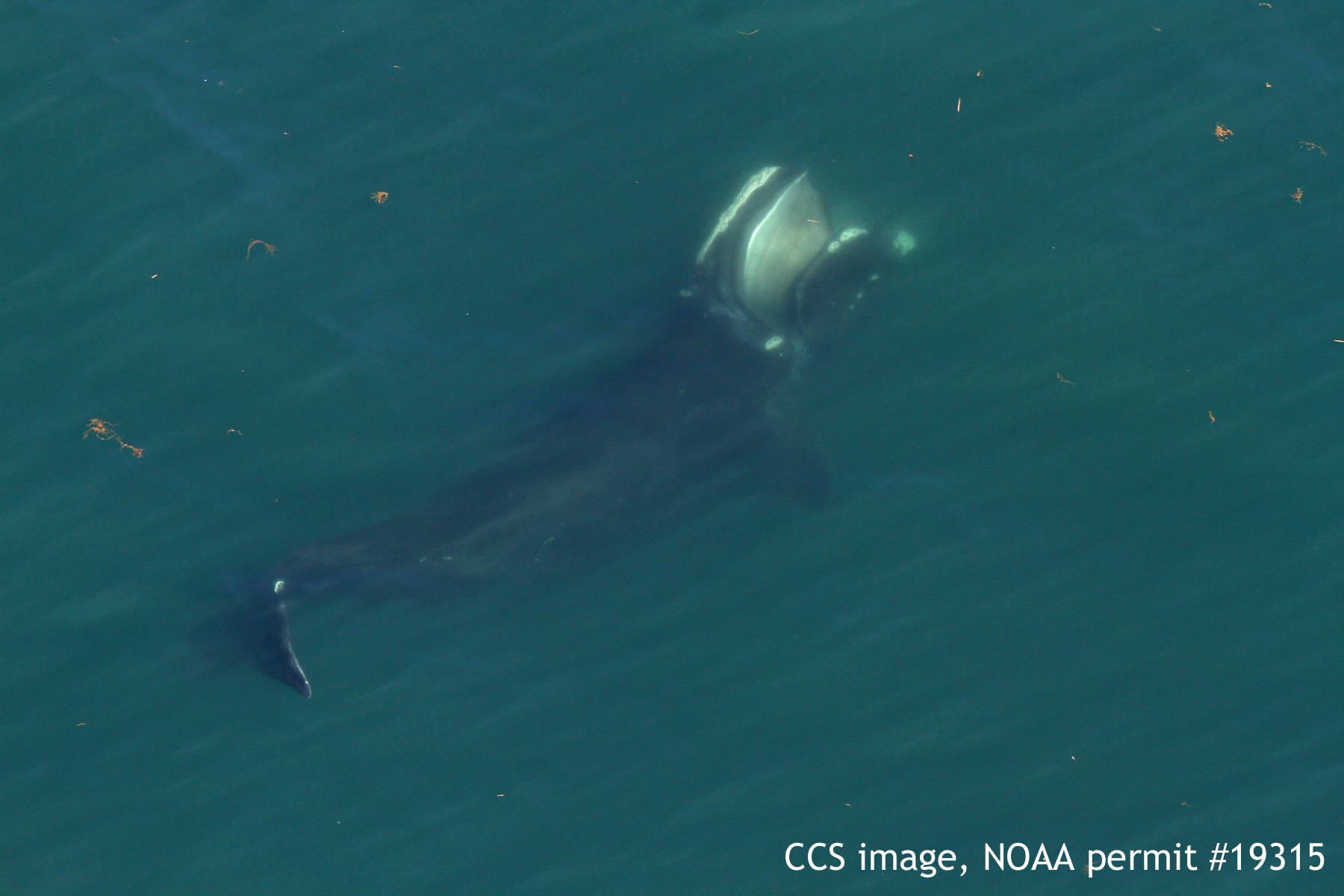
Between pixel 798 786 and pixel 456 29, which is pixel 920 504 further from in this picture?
pixel 456 29

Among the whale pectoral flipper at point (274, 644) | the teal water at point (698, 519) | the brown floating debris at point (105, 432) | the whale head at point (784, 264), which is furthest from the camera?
the whale head at point (784, 264)

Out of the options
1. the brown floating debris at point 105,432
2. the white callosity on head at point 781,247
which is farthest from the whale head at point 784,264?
the brown floating debris at point 105,432

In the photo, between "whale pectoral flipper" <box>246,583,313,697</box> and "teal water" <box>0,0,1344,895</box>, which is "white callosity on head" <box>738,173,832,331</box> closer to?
"teal water" <box>0,0,1344,895</box>

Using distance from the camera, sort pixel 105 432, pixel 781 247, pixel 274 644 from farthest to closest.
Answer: pixel 781 247
pixel 105 432
pixel 274 644

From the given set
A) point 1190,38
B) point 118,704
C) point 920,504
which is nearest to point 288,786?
point 118,704

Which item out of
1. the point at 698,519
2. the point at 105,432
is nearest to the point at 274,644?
the point at 105,432

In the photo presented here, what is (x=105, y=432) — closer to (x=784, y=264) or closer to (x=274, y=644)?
(x=274, y=644)

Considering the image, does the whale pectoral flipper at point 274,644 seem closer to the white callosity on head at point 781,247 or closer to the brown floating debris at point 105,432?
the brown floating debris at point 105,432

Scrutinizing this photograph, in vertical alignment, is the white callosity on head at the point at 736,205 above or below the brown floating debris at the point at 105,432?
above
